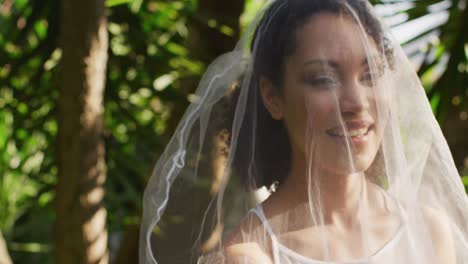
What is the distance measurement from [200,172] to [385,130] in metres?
0.49

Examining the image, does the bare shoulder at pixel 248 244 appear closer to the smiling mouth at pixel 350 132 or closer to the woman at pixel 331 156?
the woman at pixel 331 156

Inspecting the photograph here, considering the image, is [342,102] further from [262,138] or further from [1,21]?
[1,21]

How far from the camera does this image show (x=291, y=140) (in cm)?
160

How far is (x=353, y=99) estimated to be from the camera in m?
1.48

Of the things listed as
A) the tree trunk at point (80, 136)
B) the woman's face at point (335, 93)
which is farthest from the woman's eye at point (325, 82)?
the tree trunk at point (80, 136)

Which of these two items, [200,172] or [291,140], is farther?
[200,172]

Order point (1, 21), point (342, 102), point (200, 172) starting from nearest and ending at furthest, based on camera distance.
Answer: point (342, 102)
point (200, 172)
point (1, 21)

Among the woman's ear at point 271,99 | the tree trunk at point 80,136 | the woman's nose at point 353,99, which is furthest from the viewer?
the tree trunk at point 80,136

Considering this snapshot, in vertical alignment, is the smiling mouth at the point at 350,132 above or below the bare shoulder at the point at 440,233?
above

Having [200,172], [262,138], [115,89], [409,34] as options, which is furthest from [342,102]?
[115,89]

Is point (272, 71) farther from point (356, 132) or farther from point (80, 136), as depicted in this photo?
point (80, 136)

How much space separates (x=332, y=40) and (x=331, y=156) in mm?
222

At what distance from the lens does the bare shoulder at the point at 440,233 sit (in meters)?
1.61

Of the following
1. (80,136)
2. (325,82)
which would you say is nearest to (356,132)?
(325,82)
